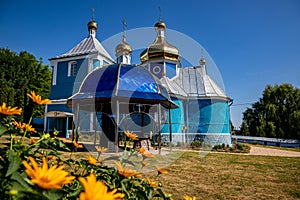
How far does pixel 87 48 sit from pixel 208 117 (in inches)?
473

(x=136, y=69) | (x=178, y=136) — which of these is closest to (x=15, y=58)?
(x=178, y=136)

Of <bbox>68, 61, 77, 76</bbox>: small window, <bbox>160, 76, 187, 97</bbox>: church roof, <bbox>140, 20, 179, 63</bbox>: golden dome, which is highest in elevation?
<bbox>140, 20, 179, 63</bbox>: golden dome

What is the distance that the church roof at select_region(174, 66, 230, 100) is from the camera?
59.8 feet

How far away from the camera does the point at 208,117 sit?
17641 mm

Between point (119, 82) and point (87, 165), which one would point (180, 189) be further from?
point (119, 82)

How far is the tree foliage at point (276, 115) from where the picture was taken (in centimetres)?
3095

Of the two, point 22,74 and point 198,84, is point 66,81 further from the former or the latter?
point 22,74

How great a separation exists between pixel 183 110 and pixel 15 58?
88.0 feet

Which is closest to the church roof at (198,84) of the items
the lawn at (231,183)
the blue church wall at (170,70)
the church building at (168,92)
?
the church building at (168,92)

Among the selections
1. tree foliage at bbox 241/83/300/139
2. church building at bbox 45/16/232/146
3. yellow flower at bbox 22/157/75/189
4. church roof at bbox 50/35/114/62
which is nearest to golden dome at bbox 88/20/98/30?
church building at bbox 45/16/232/146

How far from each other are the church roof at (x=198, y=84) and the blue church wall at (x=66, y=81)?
27.3ft

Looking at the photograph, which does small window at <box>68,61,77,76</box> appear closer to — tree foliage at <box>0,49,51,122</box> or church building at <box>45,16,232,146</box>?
church building at <box>45,16,232,146</box>

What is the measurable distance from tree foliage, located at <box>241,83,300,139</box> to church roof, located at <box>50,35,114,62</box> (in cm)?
2545

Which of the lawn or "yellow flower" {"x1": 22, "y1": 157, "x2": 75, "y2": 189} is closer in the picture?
"yellow flower" {"x1": 22, "y1": 157, "x2": 75, "y2": 189}
